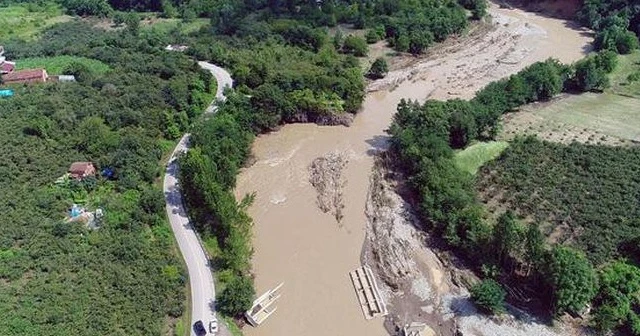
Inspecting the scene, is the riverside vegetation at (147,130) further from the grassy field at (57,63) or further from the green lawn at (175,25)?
the green lawn at (175,25)

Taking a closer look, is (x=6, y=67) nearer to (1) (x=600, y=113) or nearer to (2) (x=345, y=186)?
(2) (x=345, y=186)

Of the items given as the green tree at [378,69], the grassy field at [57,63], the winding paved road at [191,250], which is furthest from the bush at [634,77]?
the grassy field at [57,63]

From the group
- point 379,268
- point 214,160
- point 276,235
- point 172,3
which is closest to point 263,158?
point 214,160

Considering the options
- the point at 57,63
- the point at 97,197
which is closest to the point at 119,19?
the point at 57,63

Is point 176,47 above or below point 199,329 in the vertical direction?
above

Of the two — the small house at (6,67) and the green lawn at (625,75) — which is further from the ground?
the green lawn at (625,75)

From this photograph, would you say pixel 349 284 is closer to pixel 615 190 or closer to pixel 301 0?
pixel 615 190
